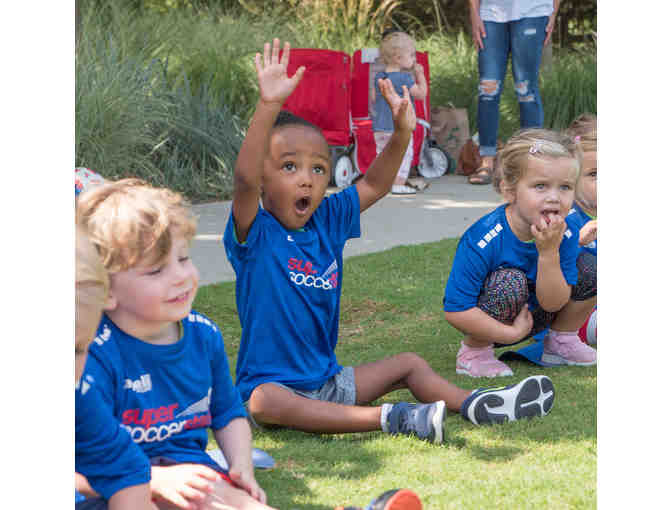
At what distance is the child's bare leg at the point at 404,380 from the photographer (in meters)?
3.07

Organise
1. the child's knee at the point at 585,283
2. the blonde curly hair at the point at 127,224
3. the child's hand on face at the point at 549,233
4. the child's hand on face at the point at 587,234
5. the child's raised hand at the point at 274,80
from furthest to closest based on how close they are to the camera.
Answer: the child's hand on face at the point at 587,234, the child's knee at the point at 585,283, the child's hand on face at the point at 549,233, the child's raised hand at the point at 274,80, the blonde curly hair at the point at 127,224

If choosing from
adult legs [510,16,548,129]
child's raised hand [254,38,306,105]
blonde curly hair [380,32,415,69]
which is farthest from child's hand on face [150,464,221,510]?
blonde curly hair [380,32,415,69]

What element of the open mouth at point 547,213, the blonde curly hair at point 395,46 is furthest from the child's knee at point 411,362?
the blonde curly hair at point 395,46

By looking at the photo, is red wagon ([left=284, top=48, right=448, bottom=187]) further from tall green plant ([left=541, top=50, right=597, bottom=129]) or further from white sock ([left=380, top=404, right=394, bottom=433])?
white sock ([left=380, top=404, right=394, bottom=433])

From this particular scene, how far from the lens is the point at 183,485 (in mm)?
2014

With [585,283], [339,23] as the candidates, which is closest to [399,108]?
[585,283]

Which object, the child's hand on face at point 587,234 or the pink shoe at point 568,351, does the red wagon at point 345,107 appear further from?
the pink shoe at point 568,351

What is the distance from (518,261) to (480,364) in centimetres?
42

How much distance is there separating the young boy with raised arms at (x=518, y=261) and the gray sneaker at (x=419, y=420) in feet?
2.34

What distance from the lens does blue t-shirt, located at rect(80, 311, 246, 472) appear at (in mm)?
2070

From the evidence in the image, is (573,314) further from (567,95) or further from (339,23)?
(339,23)

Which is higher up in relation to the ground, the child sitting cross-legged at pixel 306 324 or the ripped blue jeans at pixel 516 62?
the ripped blue jeans at pixel 516 62
